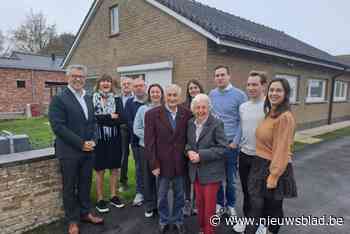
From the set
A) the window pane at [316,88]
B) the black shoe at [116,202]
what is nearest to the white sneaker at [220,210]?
the black shoe at [116,202]

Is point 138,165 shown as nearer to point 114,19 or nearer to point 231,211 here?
point 231,211

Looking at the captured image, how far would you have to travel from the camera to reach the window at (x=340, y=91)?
13.8m

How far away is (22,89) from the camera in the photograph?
57.4ft

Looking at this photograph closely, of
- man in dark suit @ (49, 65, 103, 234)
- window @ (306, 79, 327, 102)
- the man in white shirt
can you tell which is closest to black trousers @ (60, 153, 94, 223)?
man in dark suit @ (49, 65, 103, 234)

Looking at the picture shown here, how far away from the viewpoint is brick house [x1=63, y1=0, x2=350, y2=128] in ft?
21.3

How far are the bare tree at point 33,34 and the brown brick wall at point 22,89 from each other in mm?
17528

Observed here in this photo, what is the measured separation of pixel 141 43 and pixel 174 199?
6864 mm

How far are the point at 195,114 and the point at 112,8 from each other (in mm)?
9316

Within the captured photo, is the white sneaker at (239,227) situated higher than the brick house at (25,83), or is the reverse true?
the brick house at (25,83)

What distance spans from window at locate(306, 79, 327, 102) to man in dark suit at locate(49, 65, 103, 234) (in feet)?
36.7

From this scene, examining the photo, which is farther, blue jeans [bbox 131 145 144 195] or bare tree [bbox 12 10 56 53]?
bare tree [bbox 12 10 56 53]

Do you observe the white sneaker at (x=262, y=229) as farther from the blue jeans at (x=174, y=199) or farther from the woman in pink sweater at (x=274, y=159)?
the blue jeans at (x=174, y=199)

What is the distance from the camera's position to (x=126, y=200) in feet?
11.9

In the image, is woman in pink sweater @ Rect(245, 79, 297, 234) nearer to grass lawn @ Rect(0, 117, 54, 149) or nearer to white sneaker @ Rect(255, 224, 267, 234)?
white sneaker @ Rect(255, 224, 267, 234)
